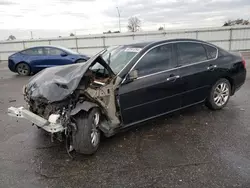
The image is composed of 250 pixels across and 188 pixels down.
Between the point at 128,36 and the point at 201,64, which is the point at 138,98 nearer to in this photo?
the point at 201,64

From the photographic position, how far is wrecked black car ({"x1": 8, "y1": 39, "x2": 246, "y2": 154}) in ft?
A: 10.5

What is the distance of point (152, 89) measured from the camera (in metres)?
3.92

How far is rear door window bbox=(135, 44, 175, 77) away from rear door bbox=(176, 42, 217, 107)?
250 millimetres

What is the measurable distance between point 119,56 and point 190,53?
1450 mm

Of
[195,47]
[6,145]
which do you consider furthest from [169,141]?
[6,145]

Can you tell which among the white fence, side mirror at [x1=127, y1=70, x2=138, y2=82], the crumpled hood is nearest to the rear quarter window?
side mirror at [x1=127, y1=70, x2=138, y2=82]

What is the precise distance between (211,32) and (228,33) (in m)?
1.55

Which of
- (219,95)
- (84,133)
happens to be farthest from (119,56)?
(219,95)

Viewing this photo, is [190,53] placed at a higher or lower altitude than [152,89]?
higher

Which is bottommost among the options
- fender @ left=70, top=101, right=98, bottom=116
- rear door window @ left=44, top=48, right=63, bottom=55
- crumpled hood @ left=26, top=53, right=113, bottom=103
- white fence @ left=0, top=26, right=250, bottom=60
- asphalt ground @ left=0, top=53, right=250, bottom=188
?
asphalt ground @ left=0, top=53, right=250, bottom=188

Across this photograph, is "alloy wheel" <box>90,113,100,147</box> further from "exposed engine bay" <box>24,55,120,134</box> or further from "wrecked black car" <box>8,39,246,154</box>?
"exposed engine bay" <box>24,55,120,134</box>

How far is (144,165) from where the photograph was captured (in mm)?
3143

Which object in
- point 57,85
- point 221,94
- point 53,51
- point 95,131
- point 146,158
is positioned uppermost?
point 53,51

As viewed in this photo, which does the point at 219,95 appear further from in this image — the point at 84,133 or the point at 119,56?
the point at 84,133
